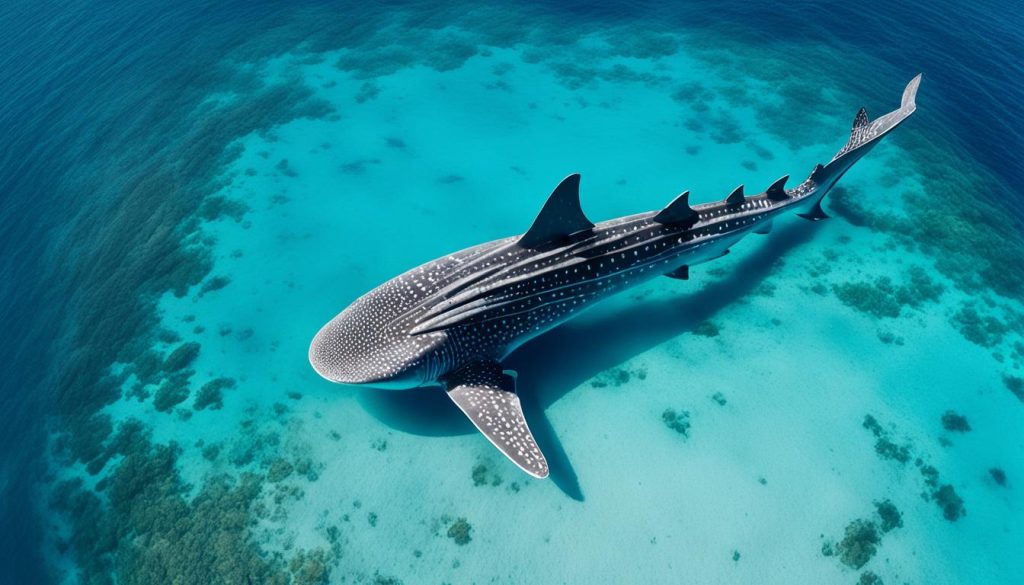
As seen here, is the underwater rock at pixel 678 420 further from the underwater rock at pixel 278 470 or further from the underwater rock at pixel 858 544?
the underwater rock at pixel 278 470

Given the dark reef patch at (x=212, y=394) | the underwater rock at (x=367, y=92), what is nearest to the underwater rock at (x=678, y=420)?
the dark reef patch at (x=212, y=394)

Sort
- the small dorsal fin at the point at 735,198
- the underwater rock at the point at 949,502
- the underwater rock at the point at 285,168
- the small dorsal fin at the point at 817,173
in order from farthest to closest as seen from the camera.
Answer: the underwater rock at the point at 285,168, the small dorsal fin at the point at 817,173, the small dorsal fin at the point at 735,198, the underwater rock at the point at 949,502

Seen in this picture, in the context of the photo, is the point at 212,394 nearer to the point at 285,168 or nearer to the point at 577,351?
the point at 577,351

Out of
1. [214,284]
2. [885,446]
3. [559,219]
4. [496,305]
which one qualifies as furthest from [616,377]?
[214,284]

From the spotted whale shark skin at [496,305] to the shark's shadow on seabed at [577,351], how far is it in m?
1.42

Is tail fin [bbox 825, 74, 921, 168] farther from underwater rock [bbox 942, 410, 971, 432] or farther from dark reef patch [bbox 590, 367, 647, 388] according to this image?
dark reef patch [bbox 590, 367, 647, 388]

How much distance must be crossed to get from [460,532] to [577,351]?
467 cm

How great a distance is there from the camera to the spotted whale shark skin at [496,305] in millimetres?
8727

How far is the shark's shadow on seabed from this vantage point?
1024 centimetres

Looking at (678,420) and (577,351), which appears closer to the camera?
(678,420)

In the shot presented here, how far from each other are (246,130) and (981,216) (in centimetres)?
2567

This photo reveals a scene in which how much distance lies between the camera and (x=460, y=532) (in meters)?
9.11

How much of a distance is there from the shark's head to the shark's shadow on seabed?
1.53 metres

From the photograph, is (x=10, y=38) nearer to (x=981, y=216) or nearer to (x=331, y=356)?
(x=331, y=356)
